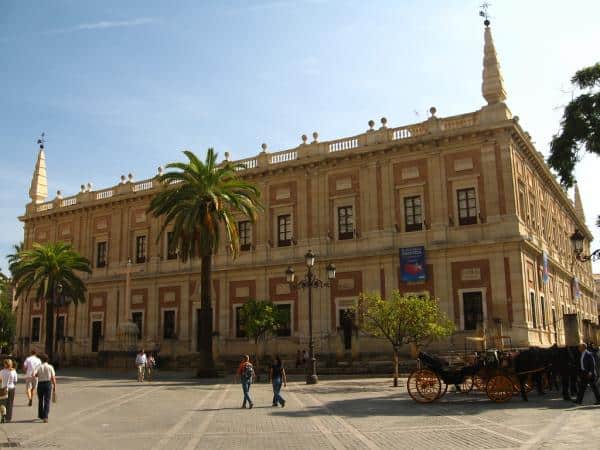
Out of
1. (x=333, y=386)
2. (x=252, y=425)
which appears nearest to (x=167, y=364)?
(x=333, y=386)

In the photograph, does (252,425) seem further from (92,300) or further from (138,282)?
(92,300)

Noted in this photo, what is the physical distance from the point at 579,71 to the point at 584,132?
1795mm

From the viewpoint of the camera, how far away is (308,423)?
1153 centimetres

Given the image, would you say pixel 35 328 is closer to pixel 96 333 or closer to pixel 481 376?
pixel 96 333

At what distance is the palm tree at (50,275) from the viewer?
34656 mm

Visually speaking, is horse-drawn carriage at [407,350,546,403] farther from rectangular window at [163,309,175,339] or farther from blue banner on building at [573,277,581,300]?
blue banner on building at [573,277,581,300]

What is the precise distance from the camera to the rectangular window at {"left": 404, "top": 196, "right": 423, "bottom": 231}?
29.5 m

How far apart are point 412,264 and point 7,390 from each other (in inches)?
789

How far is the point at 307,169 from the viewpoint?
108 ft

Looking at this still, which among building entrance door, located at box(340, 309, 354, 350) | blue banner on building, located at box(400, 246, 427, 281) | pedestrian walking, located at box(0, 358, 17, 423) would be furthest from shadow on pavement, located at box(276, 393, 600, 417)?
building entrance door, located at box(340, 309, 354, 350)

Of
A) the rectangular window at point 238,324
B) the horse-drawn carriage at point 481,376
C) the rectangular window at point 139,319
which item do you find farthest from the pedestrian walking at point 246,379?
the rectangular window at point 139,319

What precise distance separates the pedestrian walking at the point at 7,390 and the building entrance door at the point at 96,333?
2815 cm

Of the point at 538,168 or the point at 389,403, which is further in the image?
the point at 538,168

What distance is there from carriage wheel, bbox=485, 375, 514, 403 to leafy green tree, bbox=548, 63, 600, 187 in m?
6.53
